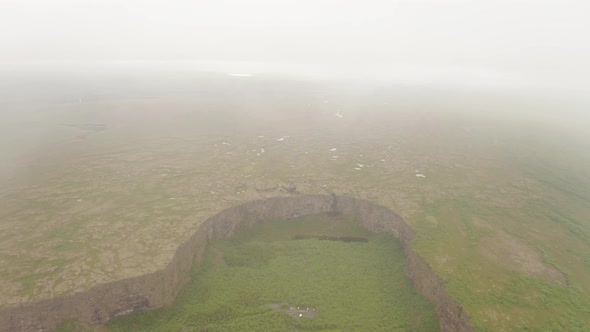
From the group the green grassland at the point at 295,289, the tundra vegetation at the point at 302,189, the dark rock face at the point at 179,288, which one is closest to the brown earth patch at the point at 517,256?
the tundra vegetation at the point at 302,189

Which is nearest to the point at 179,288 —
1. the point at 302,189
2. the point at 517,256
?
the point at 302,189

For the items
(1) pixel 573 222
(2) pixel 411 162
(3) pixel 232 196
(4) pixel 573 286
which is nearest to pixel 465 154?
(2) pixel 411 162

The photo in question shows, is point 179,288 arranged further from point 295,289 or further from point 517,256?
point 517,256

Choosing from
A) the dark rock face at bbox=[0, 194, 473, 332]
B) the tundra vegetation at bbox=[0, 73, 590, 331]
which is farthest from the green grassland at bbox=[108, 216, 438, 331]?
the tundra vegetation at bbox=[0, 73, 590, 331]

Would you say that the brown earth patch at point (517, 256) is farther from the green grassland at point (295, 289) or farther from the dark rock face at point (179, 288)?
the green grassland at point (295, 289)

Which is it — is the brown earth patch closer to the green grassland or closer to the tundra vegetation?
the tundra vegetation

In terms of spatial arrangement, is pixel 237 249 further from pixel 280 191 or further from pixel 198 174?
pixel 198 174
